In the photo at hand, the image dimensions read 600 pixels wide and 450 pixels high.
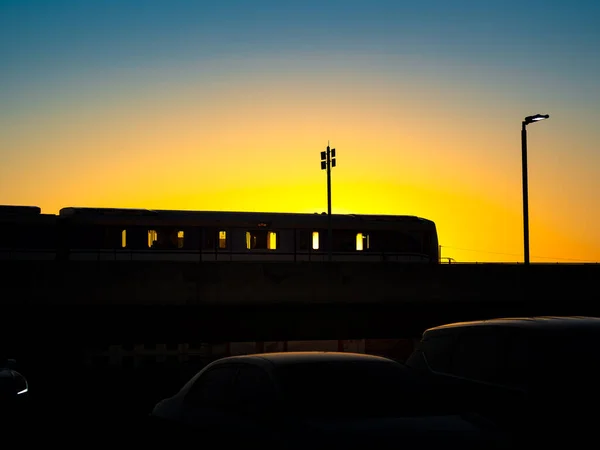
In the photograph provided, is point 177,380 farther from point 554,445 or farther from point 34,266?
point 554,445

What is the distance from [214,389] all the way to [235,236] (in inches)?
1379

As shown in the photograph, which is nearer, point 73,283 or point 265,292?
point 73,283

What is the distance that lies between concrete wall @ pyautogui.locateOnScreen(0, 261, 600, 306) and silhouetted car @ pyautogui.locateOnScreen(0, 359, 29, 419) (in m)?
7.90

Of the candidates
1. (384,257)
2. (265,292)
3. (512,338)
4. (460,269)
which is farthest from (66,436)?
(384,257)

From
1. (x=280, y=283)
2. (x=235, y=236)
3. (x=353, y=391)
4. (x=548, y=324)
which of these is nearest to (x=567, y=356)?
(x=548, y=324)

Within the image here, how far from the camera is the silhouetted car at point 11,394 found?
16094mm

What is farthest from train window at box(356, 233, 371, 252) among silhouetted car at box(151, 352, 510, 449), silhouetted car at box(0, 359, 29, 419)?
silhouetted car at box(151, 352, 510, 449)

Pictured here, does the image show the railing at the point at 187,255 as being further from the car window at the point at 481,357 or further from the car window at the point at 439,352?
the car window at the point at 481,357

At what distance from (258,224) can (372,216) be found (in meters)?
6.38

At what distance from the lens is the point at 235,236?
4366 centimetres

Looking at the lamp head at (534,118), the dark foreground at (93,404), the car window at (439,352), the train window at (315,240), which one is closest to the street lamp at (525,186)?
the lamp head at (534,118)

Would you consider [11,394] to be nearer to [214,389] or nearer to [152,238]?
[214,389]

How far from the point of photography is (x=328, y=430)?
7133mm

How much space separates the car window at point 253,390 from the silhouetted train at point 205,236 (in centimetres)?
3268
